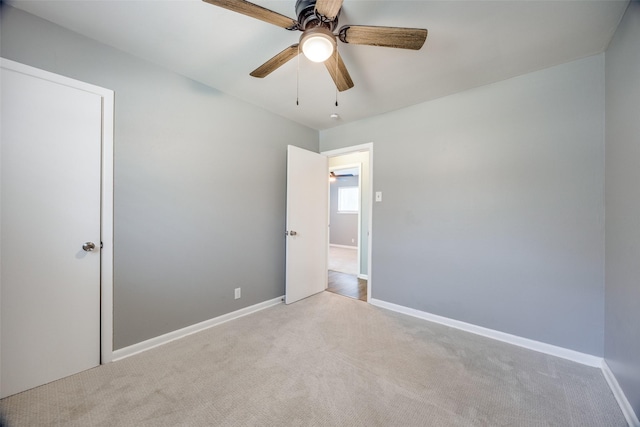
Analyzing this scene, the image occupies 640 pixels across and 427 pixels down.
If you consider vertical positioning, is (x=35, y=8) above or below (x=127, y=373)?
above

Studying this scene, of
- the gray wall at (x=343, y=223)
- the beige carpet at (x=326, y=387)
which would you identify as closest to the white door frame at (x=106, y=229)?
the beige carpet at (x=326, y=387)

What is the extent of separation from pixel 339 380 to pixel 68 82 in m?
2.93

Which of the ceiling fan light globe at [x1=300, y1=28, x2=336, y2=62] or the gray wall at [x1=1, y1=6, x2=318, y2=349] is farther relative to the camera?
the gray wall at [x1=1, y1=6, x2=318, y2=349]

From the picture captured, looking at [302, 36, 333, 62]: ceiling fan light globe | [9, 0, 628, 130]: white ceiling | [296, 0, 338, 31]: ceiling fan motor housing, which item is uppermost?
[9, 0, 628, 130]: white ceiling

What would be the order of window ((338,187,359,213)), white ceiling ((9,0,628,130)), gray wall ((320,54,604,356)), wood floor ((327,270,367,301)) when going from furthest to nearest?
window ((338,187,359,213)) → wood floor ((327,270,367,301)) → gray wall ((320,54,604,356)) → white ceiling ((9,0,628,130))

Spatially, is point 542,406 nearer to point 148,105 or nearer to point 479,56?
point 479,56

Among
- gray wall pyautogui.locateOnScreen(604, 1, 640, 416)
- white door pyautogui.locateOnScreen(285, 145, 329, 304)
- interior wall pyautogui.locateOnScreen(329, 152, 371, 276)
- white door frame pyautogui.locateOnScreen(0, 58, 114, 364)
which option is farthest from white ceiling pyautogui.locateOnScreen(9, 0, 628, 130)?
interior wall pyautogui.locateOnScreen(329, 152, 371, 276)

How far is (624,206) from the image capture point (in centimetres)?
157

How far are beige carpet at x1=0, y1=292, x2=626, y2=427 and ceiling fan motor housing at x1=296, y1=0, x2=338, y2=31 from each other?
7.53 feet

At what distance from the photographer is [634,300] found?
142 centimetres

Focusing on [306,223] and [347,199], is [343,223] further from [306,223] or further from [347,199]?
[306,223]

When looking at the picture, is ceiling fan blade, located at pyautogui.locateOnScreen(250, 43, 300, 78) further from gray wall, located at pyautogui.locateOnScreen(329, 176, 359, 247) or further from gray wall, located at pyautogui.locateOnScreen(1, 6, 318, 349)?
gray wall, located at pyautogui.locateOnScreen(329, 176, 359, 247)

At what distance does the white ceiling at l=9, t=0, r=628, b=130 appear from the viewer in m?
1.53

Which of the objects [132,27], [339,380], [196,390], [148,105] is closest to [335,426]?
[339,380]
